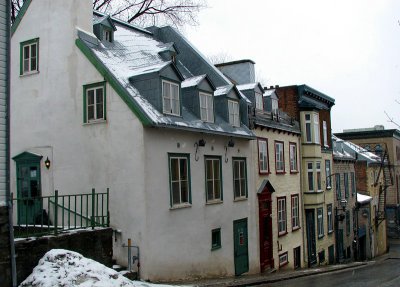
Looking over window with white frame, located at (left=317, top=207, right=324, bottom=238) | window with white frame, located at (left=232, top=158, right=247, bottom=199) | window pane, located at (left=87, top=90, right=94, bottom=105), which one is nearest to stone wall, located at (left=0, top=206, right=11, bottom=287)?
window pane, located at (left=87, top=90, right=94, bottom=105)

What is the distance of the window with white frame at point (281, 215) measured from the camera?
23.2 metres

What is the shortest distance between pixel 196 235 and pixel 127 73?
6.13 meters

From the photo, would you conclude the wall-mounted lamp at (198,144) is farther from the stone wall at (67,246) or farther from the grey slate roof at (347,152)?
the grey slate roof at (347,152)

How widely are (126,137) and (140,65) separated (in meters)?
3.32

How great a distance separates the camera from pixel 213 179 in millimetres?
17656

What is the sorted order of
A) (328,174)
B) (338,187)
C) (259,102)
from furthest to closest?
(338,187), (328,174), (259,102)

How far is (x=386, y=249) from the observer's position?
46.3m

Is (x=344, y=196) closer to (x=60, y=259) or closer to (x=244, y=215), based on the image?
(x=244, y=215)

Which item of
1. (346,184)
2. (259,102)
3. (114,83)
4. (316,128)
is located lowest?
(346,184)

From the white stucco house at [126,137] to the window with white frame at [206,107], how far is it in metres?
0.04

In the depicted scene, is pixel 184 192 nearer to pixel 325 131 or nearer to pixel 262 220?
pixel 262 220

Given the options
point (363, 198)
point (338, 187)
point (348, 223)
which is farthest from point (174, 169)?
point (363, 198)

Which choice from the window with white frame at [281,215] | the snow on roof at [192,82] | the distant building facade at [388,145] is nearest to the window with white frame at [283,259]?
the window with white frame at [281,215]

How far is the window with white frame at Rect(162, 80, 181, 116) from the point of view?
15.2m
